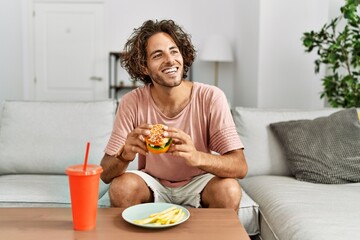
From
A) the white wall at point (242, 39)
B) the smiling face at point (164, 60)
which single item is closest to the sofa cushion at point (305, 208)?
the smiling face at point (164, 60)

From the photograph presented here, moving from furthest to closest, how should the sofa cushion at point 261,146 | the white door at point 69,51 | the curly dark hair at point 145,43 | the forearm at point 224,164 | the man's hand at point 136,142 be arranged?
the white door at point 69,51
the sofa cushion at point 261,146
the curly dark hair at point 145,43
the forearm at point 224,164
the man's hand at point 136,142

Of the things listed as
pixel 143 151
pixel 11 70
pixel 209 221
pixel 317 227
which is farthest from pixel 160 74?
pixel 11 70

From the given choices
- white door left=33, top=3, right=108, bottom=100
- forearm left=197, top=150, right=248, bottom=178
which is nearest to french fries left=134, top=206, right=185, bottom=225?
forearm left=197, top=150, right=248, bottom=178

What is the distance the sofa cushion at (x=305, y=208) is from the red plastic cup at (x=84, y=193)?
690 millimetres

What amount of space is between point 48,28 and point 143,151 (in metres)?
4.28

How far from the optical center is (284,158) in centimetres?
226

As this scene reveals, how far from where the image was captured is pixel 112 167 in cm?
166

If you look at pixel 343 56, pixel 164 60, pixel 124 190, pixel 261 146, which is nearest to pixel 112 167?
pixel 124 190

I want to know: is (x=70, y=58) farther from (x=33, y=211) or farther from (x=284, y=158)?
(x=33, y=211)

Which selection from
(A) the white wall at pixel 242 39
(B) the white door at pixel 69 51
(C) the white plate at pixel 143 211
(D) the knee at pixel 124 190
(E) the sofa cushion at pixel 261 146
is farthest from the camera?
(B) the white door at pixel 69 51

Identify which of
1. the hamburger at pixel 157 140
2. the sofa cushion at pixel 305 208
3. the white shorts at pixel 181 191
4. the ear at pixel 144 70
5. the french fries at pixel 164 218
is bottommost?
the sofa cushion at pixel 305 208

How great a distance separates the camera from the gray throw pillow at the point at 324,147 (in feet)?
6.81

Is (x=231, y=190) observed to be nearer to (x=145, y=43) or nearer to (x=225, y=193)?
(x=225, y=193)

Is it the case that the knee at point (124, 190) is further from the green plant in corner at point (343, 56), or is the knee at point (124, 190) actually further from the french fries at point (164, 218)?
the green plant in corner at point (343, 56)
